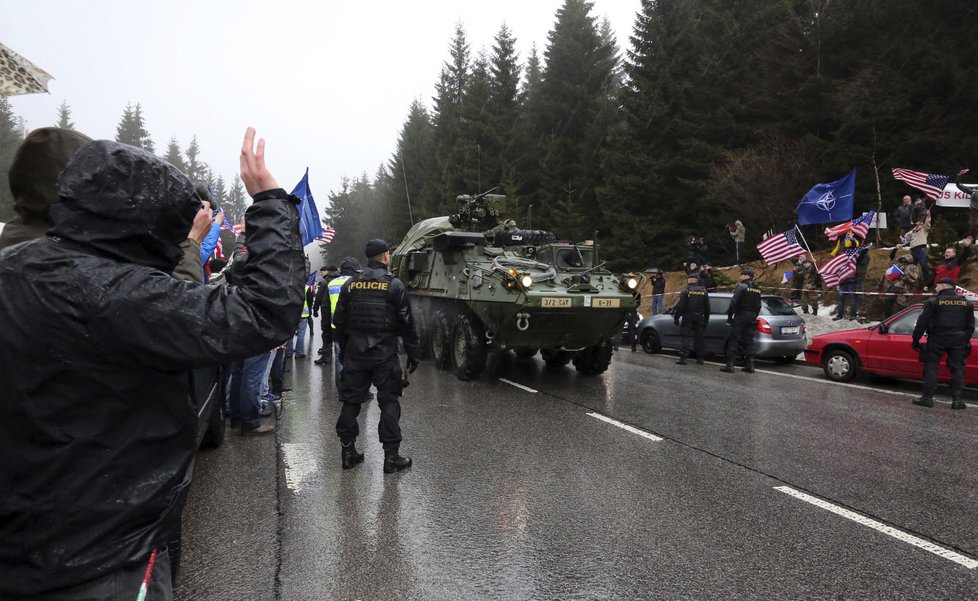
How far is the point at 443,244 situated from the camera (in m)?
11.1

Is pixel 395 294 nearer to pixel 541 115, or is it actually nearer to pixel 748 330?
pixel 748 330

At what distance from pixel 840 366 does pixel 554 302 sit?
5.15 m

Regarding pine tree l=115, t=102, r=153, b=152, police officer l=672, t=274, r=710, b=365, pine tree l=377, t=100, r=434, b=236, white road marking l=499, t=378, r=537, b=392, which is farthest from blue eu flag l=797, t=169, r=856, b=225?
pine tree l=115, t=102, r=153, b=152

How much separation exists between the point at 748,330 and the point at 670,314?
3.30 metres

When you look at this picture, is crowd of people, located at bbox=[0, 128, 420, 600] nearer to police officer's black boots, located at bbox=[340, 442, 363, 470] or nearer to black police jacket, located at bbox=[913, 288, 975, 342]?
police officer's black boots, located at bbox=[340, 442, 363, 470]

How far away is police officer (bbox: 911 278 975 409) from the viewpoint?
26.8ft

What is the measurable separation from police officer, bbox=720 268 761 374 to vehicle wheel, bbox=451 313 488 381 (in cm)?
475

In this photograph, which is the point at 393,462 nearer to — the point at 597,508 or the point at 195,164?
the point at 597,508

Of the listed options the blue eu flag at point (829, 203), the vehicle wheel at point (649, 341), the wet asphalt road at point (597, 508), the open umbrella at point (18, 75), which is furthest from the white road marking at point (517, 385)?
the blue eu flag at point (829, 203)

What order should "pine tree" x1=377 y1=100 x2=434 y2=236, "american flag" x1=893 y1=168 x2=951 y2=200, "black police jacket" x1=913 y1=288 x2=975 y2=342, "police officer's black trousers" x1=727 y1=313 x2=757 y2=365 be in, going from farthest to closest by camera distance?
1. "pine tree" x1=377 y1=100 x2=434 y2=236
2. "american flag" x1=893 y1=168 x2=951 y2=200
3. "police officer's black trousers" x1=727 y1=313 x2=757 y2=365
4. "black police jacket" x1=913 y1=288 x2=975 y2=342

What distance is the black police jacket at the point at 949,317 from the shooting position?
8164 millimetres

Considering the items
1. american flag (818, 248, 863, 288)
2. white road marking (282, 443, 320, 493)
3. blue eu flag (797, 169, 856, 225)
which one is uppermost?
blue eu flag (797, 169, 856, 225)

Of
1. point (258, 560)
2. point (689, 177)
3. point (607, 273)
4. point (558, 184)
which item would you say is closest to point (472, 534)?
point (258, 560)

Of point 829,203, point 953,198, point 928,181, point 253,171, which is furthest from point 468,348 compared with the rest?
point 953,198
